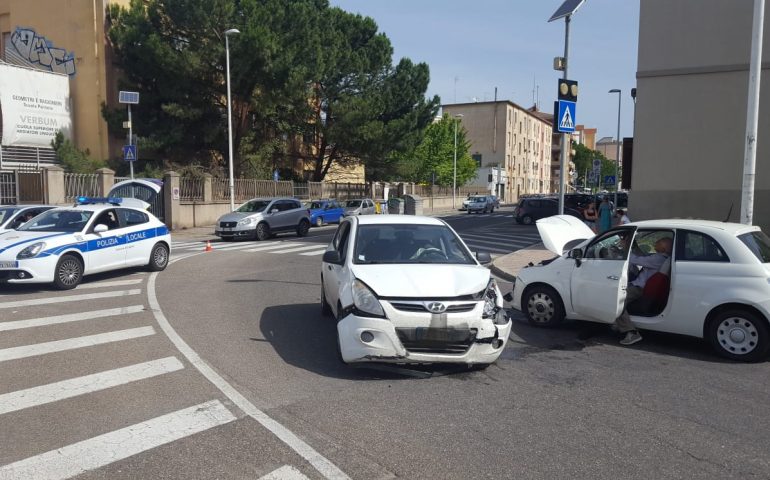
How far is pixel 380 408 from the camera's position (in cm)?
512

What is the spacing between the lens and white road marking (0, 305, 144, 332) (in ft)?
26.7

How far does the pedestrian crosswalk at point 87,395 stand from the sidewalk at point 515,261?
806 cm

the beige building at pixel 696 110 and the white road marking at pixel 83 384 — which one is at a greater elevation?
the beige building at pixel 696 110

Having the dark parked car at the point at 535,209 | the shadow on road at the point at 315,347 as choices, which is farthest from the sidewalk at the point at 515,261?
the dark parked car at the point at 535,209

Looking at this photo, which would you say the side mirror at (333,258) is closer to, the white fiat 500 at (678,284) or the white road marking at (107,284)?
the white fiat 500 at (678,284)

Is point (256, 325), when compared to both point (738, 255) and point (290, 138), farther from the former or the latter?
point (290, 138)

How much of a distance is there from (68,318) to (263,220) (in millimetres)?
14813

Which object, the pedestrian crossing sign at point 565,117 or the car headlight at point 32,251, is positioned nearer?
the car headlight at point 32,251

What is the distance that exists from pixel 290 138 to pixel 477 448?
38112 millimetres

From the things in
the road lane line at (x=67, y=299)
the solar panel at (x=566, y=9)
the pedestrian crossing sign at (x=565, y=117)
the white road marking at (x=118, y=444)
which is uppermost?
the solar panel at (x=566, y=9)

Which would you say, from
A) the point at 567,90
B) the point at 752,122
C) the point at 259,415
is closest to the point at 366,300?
the point at 259,415

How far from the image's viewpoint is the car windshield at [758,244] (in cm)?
684

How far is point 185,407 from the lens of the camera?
511cm

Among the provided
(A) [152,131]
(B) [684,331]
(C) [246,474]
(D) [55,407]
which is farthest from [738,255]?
(A) [152,131]
